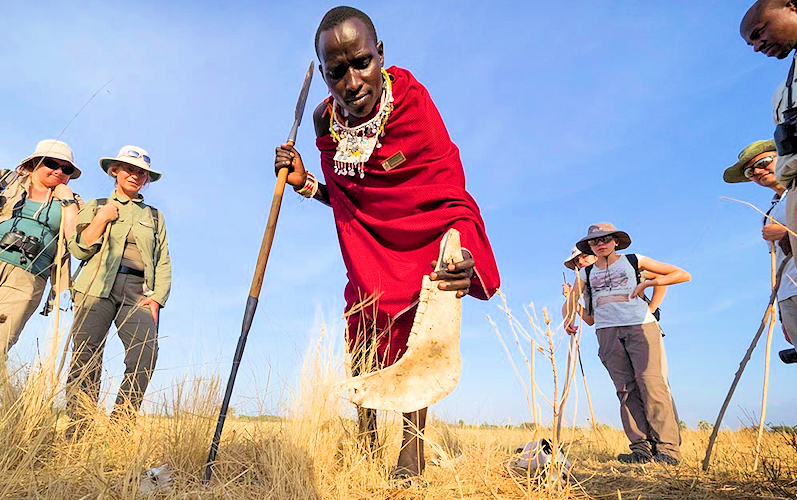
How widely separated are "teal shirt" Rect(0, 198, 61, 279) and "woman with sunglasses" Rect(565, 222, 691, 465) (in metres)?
4.71

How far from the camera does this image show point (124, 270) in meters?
4.73

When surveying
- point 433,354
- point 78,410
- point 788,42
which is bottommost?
point 78,410

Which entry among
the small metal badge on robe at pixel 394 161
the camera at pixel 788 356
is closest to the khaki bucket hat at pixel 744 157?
the camera at pixel 788 356

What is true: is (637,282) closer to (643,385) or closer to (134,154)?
(643,385)

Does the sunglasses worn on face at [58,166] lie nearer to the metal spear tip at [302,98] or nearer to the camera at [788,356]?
the metal spear tip at [302,98]

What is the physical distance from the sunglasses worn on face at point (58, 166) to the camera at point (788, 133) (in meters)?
5.08

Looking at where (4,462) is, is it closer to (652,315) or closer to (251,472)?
(251,472)

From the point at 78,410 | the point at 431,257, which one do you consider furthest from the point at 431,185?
the point at 78,410

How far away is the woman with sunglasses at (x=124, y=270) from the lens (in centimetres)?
450

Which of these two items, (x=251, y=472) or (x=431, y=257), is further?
(x=431, y=257)

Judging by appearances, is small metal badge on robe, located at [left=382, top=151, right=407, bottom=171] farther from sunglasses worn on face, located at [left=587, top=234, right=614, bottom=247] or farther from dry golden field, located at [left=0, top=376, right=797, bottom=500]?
sunglasses worn on face, located at [left=587, top=234, right=614, bottom=247]

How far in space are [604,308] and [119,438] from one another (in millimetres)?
4656

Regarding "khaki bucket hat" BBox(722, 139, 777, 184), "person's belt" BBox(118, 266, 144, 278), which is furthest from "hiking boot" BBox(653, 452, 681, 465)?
"person's belt" BBox(118, 266, 144, 278)

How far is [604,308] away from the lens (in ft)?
19.2
